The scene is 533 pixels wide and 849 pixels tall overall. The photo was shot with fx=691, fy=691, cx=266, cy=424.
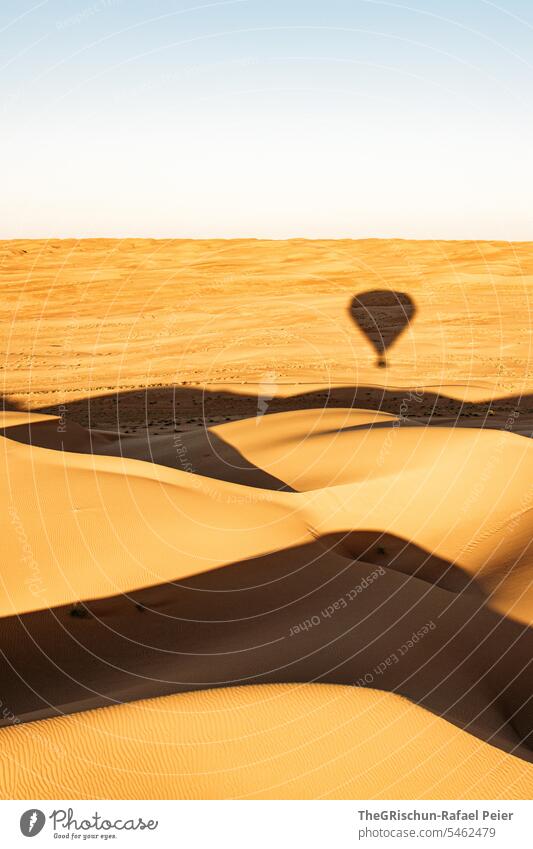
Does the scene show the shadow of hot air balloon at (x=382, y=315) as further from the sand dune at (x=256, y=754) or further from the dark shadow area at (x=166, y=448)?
the sand dune at (x=256, y=754)

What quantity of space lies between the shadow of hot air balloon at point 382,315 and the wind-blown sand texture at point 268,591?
7.86 metres

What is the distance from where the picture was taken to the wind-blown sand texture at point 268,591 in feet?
14.4

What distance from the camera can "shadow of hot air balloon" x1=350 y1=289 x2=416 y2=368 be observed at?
3206 cm

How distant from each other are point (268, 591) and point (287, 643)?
1.65 metres

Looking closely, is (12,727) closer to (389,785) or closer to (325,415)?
(389,785)

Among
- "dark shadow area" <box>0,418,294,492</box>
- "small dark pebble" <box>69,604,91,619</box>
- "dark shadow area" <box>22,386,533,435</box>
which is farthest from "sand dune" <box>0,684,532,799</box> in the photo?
"dark shadow area" <box>22,386,533,435</box>

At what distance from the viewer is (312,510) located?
10422mm

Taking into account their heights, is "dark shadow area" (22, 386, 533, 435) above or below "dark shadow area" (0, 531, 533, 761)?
above

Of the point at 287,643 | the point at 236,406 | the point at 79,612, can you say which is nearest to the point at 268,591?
the point at 287,643

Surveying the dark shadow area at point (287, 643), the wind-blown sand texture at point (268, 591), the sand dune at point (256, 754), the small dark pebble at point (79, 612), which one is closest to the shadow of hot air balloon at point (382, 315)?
the wind-blown sand texture at point (268, 591)

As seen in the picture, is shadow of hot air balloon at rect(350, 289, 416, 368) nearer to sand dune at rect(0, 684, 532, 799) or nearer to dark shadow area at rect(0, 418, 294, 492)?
dark shadow area at rect(0, 418, 294, 492)

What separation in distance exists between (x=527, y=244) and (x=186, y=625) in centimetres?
6037

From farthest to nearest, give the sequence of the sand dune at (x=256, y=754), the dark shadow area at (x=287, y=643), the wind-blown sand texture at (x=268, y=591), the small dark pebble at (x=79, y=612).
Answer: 1. the small dark pebble at (x=79, y=612)
2. the dark shadow area at (x=287, y=643)
3. the wind-blown sand texture at (x=268, y=591)
4. the sand dune at (x=256, y=754)

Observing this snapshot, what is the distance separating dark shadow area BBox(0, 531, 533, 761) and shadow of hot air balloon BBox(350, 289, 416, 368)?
20.3m
